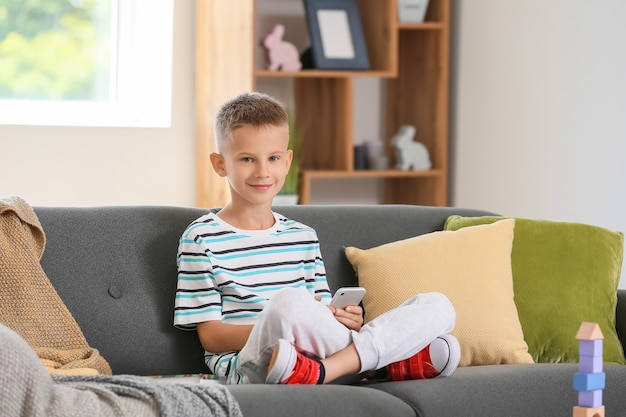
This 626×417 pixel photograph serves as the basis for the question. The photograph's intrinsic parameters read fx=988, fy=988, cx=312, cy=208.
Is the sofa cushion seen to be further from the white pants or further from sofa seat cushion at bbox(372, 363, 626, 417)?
the white pants

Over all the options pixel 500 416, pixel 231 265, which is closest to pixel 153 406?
pixel 231 265

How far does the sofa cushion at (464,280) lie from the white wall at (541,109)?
90 centimetres

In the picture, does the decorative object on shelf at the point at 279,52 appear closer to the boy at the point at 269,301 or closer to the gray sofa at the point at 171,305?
the gray sofa at the point at 171,305

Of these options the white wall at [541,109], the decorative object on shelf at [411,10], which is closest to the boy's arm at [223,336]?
the white wall at [541,109]

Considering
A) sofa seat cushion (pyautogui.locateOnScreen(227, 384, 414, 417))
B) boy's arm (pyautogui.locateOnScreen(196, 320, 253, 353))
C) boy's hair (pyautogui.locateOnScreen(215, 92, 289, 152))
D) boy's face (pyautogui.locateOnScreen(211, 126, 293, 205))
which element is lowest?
sofa seat cushion (pyautogui.locateOnScreen(227, 384, 414, 417))

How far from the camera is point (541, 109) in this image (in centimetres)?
378

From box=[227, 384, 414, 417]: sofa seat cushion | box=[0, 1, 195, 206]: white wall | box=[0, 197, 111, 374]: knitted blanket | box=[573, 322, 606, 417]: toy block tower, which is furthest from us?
box=[0, 1, 195, 206]: white wall

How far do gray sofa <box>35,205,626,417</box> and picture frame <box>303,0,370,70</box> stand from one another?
1.68m

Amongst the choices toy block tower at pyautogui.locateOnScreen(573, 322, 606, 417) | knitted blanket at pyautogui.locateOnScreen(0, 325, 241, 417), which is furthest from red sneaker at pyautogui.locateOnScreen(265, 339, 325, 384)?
toy block tower at pyautogui.locateOnScreen(573, 322, 606, 417)

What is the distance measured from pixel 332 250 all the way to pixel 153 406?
0.92 meters

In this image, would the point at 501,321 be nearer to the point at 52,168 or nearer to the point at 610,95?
the point at 610,95

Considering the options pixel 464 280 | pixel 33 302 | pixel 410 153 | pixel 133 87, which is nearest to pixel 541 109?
pixel 410 153

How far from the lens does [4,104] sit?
3938mm

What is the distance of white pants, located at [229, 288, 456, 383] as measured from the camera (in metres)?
1.99
